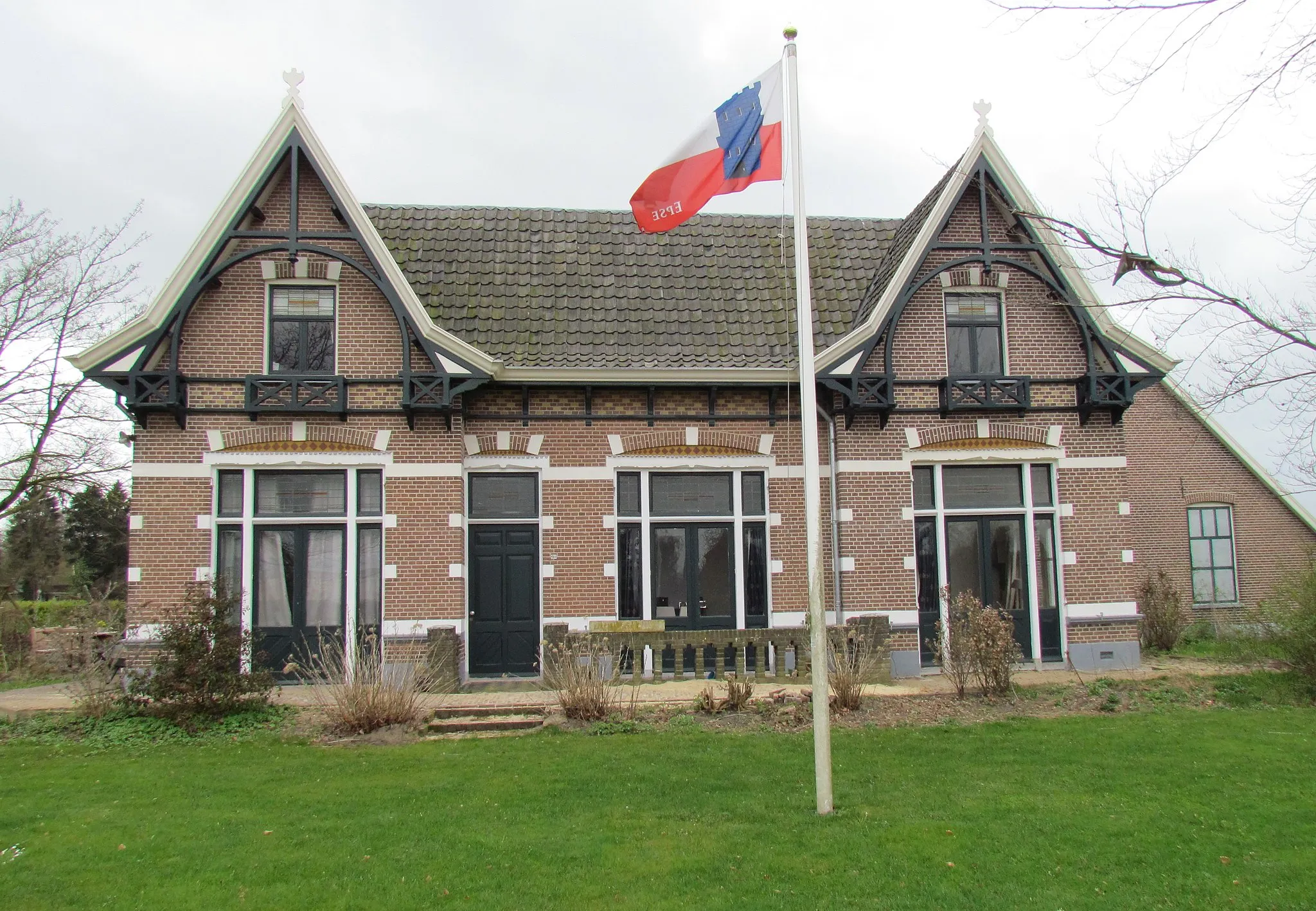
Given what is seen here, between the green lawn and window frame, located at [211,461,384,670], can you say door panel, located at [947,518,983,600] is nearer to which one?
the green lawn

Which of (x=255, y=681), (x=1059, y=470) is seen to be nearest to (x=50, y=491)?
(x=255, y=681)

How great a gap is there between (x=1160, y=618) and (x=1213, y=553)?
12.2 feet

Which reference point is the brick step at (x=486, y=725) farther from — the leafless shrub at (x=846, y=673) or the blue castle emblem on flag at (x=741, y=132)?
the blue castle emblem on flag at (x=741, y=132)

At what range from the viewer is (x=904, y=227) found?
17.3 m

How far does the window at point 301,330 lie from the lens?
564 inches

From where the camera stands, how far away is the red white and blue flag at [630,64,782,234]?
825 cm

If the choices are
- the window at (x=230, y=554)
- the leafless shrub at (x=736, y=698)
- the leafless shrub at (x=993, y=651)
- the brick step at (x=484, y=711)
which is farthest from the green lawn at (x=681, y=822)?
the window at (x=230, y=554)

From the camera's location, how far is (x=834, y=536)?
14.7 metres

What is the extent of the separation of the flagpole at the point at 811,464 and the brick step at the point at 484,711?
16.1 ft

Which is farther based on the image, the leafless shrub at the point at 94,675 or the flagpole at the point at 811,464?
the leafless shrub at the point at 94,675

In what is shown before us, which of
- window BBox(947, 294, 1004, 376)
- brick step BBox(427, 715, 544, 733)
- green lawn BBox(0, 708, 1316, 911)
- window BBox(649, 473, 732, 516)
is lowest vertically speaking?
green lawn BBox(0, 708, 1316, 911)

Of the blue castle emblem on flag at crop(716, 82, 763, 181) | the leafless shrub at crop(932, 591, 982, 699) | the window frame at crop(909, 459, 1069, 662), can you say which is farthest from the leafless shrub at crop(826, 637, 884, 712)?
the blue castle emblem on flag at crop(716, 82, 763, 181)

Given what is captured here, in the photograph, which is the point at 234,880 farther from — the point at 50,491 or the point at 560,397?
the point at 50,491

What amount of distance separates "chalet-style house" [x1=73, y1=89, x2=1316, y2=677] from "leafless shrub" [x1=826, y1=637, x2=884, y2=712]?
2.14 metres
